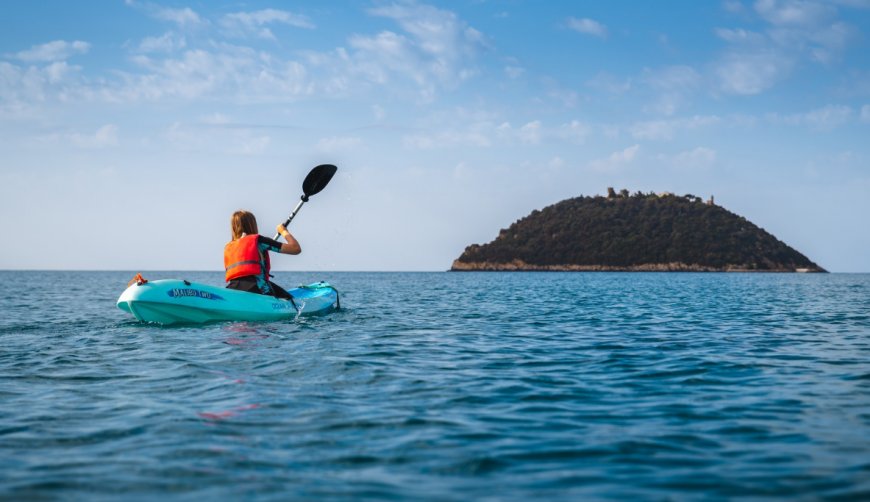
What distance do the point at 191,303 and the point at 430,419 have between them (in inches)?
366

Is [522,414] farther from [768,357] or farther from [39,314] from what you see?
[39,314]

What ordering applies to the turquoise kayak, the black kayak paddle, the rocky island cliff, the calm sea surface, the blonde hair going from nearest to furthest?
the calm sea surface < the turquoise kayak < the blonde hair < the black kayak paddle < the rocky island cliff

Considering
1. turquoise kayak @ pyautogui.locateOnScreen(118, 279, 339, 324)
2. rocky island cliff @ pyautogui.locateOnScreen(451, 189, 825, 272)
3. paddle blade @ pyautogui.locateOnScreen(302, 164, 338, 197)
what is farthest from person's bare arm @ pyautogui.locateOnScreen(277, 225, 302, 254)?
rocky island cliff @ pyautogui.locateOnScreen(451, 189, 825, 272)

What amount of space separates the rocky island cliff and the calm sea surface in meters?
168

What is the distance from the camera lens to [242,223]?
1396 centimetres

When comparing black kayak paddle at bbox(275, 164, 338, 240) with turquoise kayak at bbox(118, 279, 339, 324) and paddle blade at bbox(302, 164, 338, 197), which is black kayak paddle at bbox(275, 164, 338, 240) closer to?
paddle blade at bbox(302, 164, 338, 197)

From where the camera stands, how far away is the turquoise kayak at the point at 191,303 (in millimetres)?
13656

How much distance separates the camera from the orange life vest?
1397cm

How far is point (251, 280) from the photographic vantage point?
48.3 feet

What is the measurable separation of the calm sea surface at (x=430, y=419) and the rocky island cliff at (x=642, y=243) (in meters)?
168

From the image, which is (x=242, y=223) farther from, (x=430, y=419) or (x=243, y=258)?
(x=430, y=419)

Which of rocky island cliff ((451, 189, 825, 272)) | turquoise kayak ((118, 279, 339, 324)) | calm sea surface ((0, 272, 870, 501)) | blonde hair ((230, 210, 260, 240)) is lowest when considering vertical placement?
calm sea surface ((0, 272, 870, 501))

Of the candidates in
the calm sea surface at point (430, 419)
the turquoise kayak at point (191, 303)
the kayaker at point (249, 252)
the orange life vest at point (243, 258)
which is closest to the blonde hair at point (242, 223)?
the kayaker at point (249, 252)

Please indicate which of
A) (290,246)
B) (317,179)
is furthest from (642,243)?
(290,246)
